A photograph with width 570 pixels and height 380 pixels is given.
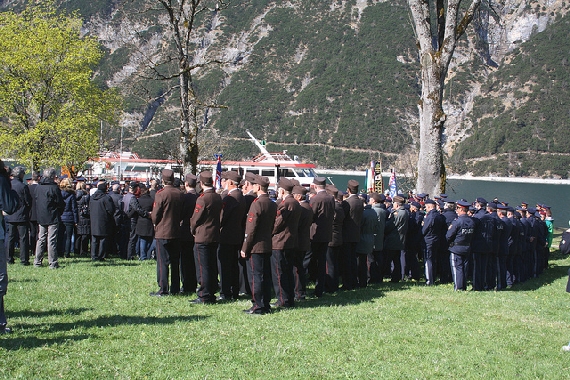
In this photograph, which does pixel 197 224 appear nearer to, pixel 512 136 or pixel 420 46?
pixel 420 46

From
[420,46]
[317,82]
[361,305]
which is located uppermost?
[317,82]

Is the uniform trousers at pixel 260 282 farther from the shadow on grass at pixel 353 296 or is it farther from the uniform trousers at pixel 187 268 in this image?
the uniform trousers at pixel 187 268

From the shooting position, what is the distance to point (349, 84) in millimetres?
150875

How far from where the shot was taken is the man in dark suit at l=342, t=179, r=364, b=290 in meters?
11.1

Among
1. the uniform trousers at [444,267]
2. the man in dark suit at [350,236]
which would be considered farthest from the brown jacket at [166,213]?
the uniform trousers at [444,267]

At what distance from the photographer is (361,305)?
30.5 feet

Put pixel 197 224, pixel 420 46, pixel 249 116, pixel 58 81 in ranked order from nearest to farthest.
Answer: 1. pixel 197 224
2. pixel 420 46
3. pixel 58 81
4. pixel 249 116

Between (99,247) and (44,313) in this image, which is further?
(99,247)

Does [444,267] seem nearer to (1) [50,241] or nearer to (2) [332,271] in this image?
(2) [332,271]

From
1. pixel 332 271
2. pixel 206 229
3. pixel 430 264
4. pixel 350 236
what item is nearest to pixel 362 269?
pixel 350 236

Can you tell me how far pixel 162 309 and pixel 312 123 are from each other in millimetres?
135540

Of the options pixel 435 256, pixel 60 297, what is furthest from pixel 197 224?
pixel 435 256

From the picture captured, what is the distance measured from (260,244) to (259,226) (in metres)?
0.27

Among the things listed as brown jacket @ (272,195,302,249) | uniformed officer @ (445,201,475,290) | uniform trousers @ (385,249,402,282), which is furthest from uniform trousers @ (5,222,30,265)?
uniformed officer @ (445,201,475,290)
